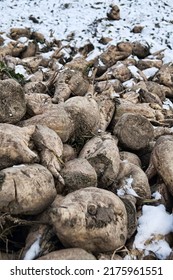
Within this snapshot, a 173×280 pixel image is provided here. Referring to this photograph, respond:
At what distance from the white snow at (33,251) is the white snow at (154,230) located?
81cm

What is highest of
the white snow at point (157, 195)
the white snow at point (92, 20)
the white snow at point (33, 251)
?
the white snow at point (33, 251)

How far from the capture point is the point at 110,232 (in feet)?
8.53

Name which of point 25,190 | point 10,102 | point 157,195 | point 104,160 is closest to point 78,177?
point 104,160

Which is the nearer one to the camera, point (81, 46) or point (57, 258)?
point (57, 258)

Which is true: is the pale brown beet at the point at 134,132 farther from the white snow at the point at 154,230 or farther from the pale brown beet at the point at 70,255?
the pale brown beet at the point at 70,255

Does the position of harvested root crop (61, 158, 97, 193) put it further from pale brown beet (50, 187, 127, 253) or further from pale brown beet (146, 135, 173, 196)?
pale brown beet (146, 135, 173, 196)

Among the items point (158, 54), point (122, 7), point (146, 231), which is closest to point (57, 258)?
point (146, 231)

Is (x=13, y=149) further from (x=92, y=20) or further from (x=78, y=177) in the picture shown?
(x=92, y=20)

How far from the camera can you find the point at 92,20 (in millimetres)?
11359

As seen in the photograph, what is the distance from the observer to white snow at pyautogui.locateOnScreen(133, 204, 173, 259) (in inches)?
114

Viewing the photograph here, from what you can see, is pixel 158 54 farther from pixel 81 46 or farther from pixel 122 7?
pixel 122 7

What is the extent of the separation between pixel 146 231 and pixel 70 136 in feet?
4.15

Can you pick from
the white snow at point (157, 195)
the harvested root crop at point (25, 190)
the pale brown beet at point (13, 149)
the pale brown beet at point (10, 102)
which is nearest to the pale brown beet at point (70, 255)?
the harvested root crop at point (25, 190)

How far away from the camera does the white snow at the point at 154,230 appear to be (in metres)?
2.91
